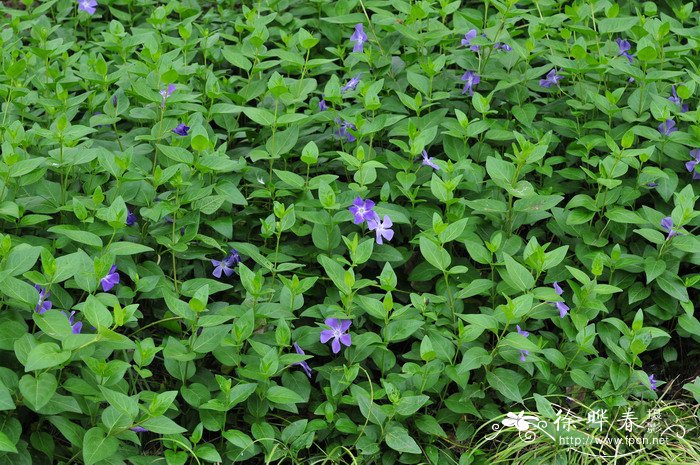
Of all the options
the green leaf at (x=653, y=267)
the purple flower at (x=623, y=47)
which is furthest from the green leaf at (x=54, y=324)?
the purple flower at (x=623, y=47)

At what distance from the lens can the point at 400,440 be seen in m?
2.63

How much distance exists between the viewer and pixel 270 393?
103 inches

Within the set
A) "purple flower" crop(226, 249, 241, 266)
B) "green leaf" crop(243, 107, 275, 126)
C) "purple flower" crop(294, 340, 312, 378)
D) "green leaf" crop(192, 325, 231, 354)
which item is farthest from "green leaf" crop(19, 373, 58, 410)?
"green leaf" crop(243, 107, 275, 126)

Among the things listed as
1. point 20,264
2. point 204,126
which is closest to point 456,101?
point 204,126

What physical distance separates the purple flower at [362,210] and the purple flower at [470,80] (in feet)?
2.83

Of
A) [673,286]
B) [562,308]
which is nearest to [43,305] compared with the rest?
[562,308]

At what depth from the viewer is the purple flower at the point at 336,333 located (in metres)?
2.74

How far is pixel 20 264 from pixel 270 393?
79cm

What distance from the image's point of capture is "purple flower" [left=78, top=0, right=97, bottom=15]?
4.19 metres

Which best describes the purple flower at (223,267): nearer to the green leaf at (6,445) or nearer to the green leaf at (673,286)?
the green leaf at (6,445)

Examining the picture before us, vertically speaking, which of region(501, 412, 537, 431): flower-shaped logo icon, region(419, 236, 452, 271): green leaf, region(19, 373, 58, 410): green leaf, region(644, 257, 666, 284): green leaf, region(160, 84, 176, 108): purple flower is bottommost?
region(501, 412, 537, 431): flower-shaped logo icon

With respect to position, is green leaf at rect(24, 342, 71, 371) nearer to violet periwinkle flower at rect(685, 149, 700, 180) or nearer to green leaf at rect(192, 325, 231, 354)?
green leaf at rect(192, 325, 231, 354)

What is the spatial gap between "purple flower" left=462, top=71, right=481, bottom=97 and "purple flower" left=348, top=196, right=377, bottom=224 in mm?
863

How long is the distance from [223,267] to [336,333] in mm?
512
